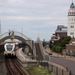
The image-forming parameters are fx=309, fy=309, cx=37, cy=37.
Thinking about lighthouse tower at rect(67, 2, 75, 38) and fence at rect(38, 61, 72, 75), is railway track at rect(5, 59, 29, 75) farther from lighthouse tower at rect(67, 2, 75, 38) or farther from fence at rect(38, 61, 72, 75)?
lighthouse tower at rect(67, 2, 75, 38)

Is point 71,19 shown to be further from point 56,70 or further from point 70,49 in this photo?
point 56,70

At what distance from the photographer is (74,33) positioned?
497 feet

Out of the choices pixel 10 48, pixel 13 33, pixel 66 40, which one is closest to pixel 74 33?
pixel 66 40

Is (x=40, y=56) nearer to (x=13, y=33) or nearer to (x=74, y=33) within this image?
(x=13, y=33)

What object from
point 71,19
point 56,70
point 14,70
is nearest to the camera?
point 56,70

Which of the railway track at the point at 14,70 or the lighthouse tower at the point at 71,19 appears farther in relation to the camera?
the lighthouse tower at the point at 71,19

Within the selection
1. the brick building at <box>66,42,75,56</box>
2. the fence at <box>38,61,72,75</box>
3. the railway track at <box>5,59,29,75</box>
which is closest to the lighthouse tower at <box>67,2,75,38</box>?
the brick building at <box>66,42,75,56</box>

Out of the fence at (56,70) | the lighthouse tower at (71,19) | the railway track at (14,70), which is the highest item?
the lighthouse tower at (71,19)

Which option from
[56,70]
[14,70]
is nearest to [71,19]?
[14,70]

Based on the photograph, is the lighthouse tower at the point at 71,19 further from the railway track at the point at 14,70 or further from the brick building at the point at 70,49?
the railway track at the point at 14,70

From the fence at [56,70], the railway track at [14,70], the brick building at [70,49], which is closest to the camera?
the fence at [56,70]

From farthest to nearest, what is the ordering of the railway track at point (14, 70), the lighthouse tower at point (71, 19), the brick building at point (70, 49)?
the lighthouse tower at point (71, 19)
the brick building at point (70, 49)
the railway track at point (14, 70)

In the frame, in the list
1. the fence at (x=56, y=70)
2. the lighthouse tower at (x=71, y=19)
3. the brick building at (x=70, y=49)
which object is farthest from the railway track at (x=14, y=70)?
the lighthouse tower at (x=71, y=19)

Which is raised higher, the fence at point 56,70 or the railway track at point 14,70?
the fence at point 56,70
